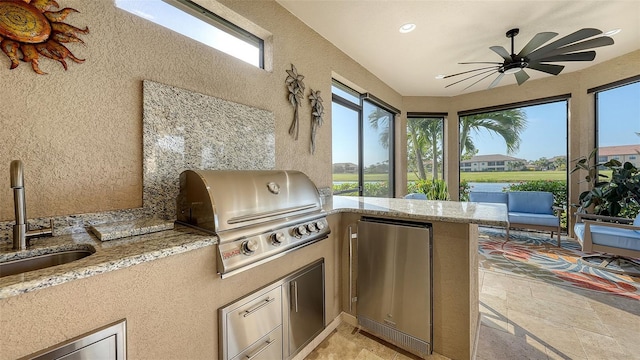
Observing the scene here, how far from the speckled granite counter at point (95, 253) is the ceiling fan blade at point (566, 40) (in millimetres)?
3392

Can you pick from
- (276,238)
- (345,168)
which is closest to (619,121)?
(345,168)

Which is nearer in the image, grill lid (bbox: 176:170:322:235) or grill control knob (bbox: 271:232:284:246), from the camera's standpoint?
grill lid (bbox: 176:170:322:235)

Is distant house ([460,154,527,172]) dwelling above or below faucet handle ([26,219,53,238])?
above

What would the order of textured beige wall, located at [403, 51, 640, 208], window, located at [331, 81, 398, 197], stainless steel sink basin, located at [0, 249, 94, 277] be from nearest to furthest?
stainless steel sink basin, located at [0, 249, 94, 277] < window, located at [331, 81, 398, 197] < textured beige wall, located at [403, 51, 640, 208]

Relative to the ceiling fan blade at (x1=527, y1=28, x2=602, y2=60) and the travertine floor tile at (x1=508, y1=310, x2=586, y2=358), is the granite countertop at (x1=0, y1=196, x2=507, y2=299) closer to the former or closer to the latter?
the travertine floor tile at (x1=508, y1=310, x2=586, y2=358)

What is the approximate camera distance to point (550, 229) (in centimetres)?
404

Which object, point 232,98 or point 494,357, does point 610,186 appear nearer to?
point 494,357

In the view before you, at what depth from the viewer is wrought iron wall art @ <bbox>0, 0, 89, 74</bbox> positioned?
1.06 metres

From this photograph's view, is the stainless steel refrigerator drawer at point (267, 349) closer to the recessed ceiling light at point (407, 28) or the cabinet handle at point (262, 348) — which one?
the cabinet handle at point (262, 348)

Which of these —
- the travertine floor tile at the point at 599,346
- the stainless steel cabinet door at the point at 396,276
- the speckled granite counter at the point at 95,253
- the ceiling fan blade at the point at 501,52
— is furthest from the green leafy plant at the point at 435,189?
the speckled granite counter at the point at 95,253

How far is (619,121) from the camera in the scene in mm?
3887

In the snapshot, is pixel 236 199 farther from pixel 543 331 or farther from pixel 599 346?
pixel 599 346

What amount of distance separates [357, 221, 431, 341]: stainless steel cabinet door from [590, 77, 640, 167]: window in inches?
173

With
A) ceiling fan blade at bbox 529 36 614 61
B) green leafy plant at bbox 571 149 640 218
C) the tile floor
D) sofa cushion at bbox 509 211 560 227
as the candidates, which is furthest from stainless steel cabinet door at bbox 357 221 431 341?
green leafy plant at bbox 571 149 640 218
